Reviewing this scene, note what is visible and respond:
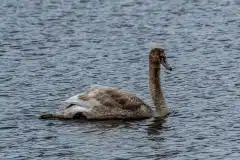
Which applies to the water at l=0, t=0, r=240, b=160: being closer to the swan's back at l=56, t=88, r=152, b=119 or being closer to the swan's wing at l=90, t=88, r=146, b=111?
the swan's back at l=56, t=88, r=152, b=119

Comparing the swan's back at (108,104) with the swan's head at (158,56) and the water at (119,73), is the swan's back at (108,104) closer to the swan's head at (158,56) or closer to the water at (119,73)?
the water at (119,73)

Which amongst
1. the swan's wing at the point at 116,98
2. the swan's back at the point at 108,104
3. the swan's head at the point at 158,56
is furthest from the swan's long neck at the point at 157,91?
the swan's wing at the point at 116,98

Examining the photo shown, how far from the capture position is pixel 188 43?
30.9 meters

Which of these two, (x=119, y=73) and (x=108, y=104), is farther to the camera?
(x=119, y=73)

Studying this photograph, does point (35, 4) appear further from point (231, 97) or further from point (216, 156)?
point (216, 156)

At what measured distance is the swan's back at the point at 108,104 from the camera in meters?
23.0

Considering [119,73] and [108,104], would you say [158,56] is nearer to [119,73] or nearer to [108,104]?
[108,104]

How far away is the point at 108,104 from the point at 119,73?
3860 mm

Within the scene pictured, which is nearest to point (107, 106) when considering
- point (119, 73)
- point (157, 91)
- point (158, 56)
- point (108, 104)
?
point (108, 104)

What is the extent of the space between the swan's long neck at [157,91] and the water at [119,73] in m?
0.22

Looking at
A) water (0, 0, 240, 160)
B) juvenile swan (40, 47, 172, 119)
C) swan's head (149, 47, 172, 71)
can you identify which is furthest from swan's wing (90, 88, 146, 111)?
swan's head (149, 47, 172, 71)

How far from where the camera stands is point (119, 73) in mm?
26859

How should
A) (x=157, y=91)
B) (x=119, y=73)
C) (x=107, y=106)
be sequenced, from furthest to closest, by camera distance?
(x=119, y=73) < (x=157, y=91) < (x=107, y=106)

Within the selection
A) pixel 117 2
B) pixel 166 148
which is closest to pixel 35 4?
pixel 117 2
